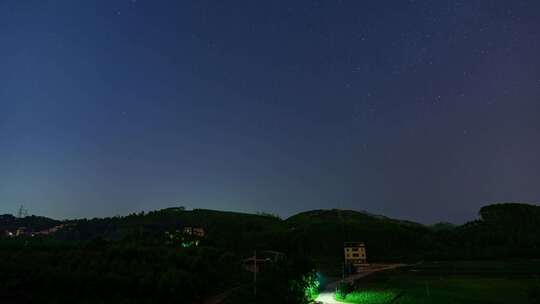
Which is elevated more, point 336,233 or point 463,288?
point 336,233

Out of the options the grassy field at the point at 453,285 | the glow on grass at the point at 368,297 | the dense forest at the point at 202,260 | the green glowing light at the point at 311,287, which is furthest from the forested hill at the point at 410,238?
the green glowing light at the point at 311,287

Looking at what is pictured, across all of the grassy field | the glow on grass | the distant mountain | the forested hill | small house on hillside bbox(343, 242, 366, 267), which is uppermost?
the distant mountain

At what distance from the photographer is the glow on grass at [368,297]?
1348 inches

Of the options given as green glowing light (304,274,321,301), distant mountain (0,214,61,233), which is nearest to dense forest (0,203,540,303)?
green glowing light (304,274,321,301)

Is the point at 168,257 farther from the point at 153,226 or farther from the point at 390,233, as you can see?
the point at 153,226

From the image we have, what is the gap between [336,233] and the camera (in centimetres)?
9550

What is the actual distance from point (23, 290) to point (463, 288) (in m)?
39.6

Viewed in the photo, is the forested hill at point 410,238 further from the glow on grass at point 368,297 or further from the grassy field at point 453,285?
the glow on grass at point 368,297

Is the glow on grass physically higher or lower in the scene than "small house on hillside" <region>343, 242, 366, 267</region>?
lower

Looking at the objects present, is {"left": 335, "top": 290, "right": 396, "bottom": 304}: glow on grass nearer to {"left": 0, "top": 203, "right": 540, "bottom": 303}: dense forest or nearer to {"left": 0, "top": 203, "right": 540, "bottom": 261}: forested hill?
{"left": 0, "top": 203, "right": 540, "bottom": 303}: dense forest

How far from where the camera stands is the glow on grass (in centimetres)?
3425

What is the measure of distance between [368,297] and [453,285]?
1198 centimetres

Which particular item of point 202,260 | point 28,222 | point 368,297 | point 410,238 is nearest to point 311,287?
point 368,297

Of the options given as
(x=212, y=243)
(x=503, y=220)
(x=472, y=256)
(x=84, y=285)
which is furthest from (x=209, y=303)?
(x=503, y=220)
